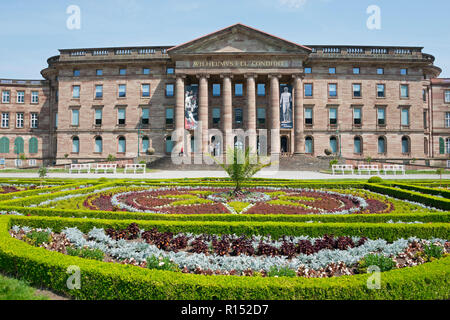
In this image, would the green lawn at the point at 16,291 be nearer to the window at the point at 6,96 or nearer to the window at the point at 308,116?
the window at the point at 308,116

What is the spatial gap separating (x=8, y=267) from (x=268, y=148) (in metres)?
35.7

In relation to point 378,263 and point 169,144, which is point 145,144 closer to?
point 169,144

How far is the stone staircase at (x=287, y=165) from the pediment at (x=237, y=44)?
13707 mm

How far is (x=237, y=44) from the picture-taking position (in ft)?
114

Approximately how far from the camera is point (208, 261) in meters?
4.56

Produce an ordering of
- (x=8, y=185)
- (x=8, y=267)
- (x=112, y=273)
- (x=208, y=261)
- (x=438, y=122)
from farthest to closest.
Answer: (x=438, y=122), (x=8, y=185), (x=208, y=261), (x=8, y=267), (x=112, y=273)

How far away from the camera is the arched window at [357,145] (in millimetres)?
39781

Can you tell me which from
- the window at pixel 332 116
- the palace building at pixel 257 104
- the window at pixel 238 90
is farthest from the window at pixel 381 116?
the window at pixel 238 90

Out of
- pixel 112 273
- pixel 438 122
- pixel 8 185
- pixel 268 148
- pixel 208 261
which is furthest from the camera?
pixel 438 122

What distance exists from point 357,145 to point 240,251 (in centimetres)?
4001

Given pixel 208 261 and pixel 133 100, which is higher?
pixel 133 100
